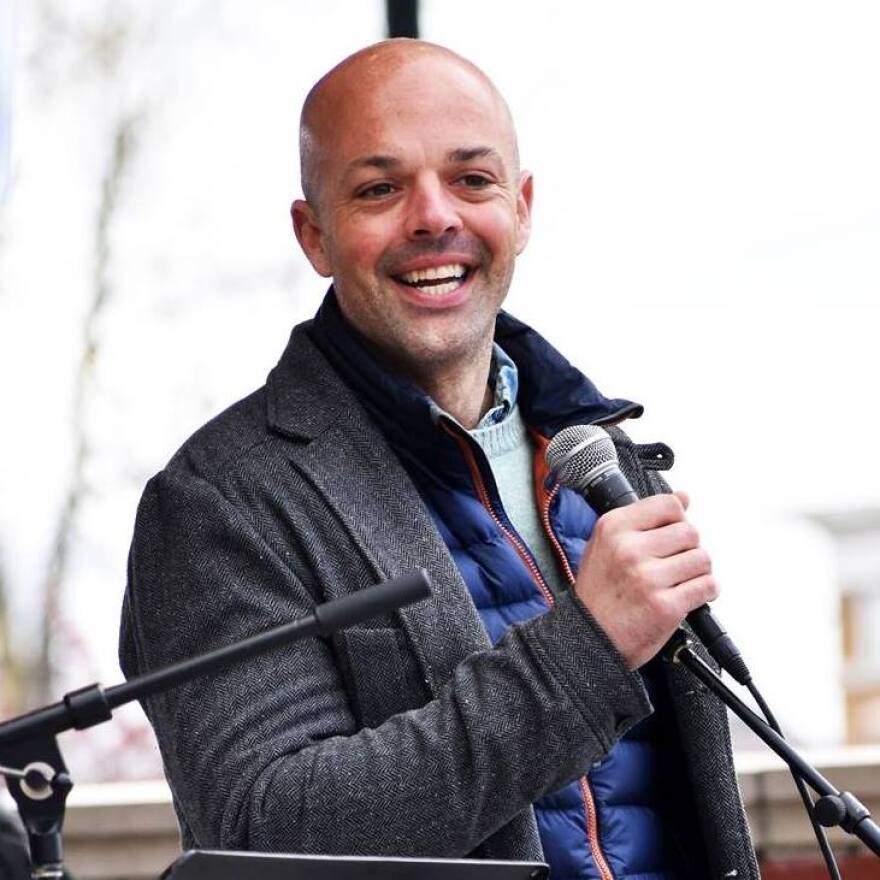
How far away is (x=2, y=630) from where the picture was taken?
526 cm

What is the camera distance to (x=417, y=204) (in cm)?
206

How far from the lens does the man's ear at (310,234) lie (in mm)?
2223

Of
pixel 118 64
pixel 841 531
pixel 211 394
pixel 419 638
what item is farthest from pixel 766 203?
pixel 419 638

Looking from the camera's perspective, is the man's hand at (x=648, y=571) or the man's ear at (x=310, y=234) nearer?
the man's hand at (x=648, y=571)

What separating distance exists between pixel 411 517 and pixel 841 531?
2831 millimetres

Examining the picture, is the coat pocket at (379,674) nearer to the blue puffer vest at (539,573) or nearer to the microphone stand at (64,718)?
the blue puffer vest at (539,573)

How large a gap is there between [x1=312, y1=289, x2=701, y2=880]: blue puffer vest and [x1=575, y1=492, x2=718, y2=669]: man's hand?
24 centimetres

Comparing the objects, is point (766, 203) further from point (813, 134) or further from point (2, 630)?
point (2, 630)

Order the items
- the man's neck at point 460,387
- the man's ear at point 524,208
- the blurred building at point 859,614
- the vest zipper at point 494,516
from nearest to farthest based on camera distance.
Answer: the vest zipper at point 494,516 → the man's neck at point 460,387 → the man's ear at point 524,208 → the blurred building at point 859,614

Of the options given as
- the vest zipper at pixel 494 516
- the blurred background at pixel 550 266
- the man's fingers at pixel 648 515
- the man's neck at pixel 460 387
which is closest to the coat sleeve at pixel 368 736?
the man's fingers at pixel 648 515

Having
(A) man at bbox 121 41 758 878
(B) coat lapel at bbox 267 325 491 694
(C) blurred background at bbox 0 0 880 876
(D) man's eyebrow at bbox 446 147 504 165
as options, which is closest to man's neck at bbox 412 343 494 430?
(A) man at bbox 121 41 758 878

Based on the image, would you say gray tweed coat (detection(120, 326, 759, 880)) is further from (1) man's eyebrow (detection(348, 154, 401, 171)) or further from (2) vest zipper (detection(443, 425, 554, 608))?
(1) man's eyebrow (detection(348, 154, 401, 171))

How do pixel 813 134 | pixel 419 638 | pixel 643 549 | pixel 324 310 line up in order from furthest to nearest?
pixel 813 134, pixel 324 310, pixel 419 638, pixel 643 549

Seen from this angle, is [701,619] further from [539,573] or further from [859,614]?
[859,614]
